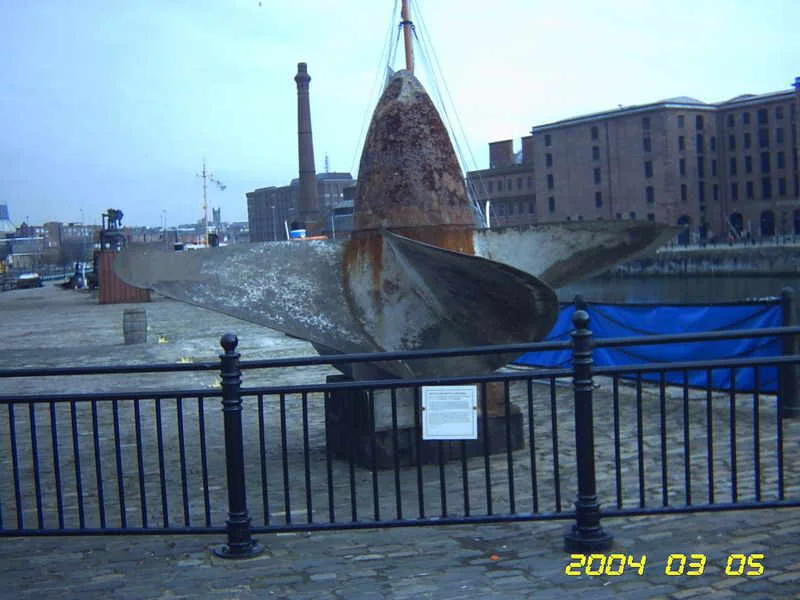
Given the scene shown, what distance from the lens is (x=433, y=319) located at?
26.1 ft

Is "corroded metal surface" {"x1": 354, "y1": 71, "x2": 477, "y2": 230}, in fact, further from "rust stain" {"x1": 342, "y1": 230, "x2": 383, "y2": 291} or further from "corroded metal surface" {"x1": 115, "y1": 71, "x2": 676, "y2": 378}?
"rust stain" {"x1": 342, "y1": 230, "x2": 383, "y2": 291}

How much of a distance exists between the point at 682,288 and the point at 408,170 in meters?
63.4

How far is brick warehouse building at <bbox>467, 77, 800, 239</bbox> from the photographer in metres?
80.2

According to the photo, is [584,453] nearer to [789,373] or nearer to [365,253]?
[365,253]

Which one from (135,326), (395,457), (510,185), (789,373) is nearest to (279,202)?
(510,185)

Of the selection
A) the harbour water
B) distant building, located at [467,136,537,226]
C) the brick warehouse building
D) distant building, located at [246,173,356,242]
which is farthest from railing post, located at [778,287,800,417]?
distant building, located at [246,173,356,242]

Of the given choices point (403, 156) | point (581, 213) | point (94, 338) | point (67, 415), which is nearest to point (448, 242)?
point (403, 156)

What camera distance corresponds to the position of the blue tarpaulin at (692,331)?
35.0ft

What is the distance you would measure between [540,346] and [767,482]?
2.67m

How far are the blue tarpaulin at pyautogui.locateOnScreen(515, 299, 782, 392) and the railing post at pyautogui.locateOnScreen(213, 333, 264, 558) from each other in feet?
19.5
